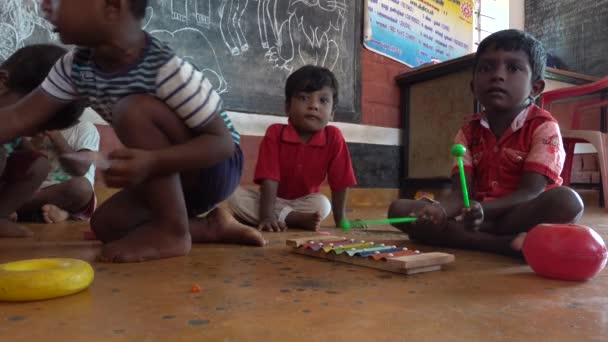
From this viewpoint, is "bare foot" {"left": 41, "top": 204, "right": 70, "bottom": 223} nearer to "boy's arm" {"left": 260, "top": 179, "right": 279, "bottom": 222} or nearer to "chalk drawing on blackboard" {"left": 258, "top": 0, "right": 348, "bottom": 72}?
"boy's arm" {"left": 260, "top": 179, "right": 279, "bottom": 222}

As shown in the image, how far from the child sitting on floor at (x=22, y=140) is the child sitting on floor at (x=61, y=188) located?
287 millimetres

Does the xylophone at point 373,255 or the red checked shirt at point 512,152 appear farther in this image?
the red checked shirt at point 512,152

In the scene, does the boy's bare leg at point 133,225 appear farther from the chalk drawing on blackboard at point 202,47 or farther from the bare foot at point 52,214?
the chalk drawing on blackboard at point 202,47

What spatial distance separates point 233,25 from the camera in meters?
2.77

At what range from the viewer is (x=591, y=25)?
3881mm

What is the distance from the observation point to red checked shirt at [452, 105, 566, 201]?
118 centimetres

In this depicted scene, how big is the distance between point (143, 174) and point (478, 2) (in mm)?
4248

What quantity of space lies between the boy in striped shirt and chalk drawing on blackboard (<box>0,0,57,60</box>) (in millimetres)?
1404

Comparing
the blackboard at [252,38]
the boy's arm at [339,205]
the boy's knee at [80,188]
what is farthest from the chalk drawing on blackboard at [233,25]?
the boy's arm at [339,205]

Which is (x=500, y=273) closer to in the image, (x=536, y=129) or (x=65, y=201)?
(x=536, y=129)

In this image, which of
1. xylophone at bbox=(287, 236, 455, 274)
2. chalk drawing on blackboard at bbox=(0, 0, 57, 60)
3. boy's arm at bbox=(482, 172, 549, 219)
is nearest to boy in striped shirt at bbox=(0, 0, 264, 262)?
xylophone at bbox=(287, 236, 455, 274)

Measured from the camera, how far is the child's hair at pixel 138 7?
0.95 metres

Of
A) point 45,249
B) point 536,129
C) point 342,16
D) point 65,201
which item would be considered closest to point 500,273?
point 536,129

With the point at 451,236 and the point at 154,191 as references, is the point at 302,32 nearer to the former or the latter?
the point at 451,236
